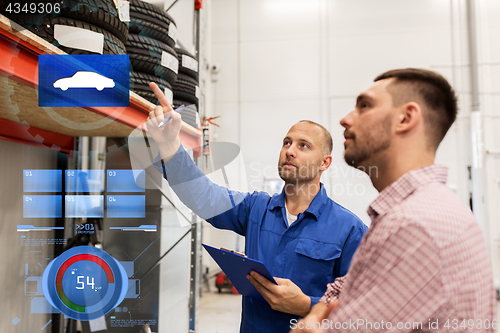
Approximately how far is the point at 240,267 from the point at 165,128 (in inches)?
25.3

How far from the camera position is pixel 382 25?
5105 millimetres

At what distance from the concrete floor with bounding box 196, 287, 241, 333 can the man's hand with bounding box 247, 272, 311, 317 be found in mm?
2418

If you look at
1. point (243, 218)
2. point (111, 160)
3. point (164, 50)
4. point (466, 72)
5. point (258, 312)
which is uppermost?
point (466, 72)

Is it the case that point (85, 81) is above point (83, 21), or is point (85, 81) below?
below

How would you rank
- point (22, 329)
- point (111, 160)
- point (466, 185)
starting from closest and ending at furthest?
point (22, 329), point (111, 160), point (466, 185)

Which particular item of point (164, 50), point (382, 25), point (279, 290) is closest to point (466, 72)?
point (382, 25)

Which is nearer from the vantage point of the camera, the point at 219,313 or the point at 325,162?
the point at 325,162

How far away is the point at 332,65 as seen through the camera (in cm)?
518

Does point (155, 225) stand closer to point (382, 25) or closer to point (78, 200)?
point (78, 200)

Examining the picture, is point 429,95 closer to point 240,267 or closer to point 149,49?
point 240,267

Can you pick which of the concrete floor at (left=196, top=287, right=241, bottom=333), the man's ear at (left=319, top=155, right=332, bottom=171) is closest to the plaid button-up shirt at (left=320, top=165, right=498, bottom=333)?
the man's ear at (left=319, top=155, right=332, bottom=171)

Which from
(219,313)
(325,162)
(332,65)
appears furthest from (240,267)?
(332,65)

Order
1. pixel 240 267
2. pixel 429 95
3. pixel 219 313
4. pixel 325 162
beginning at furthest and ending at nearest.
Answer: pixel 219 313 → pixel 325 162 → pixel 240 267 → pixel 429 95

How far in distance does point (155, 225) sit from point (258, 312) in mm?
1028
